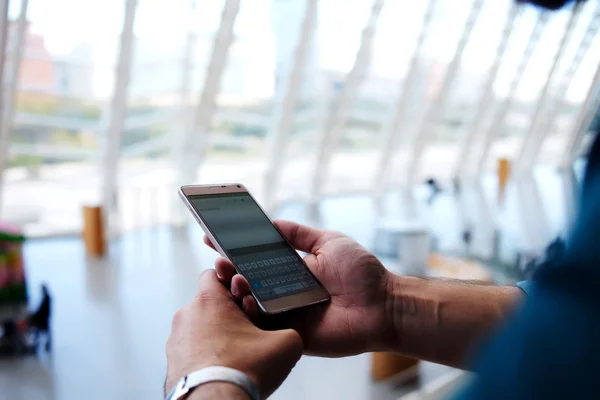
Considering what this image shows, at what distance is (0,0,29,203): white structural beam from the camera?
4773mm

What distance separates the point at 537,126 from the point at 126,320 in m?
11.6

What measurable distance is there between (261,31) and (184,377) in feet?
20.3

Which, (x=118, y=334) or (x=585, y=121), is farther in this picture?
(x=118, y=334)

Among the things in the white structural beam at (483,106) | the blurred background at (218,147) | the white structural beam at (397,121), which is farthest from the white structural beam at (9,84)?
the white structural beam at (483,106)

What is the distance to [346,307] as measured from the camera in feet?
4.36

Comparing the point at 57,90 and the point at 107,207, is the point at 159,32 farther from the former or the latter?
the point at 107,207

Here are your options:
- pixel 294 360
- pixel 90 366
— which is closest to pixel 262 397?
pixel 294 360

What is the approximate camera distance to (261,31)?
21.6 feet

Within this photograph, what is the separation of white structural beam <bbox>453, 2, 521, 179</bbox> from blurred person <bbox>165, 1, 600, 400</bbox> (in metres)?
9.61

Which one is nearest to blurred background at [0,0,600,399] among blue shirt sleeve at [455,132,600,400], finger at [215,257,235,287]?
finger at [215,257,235,287]

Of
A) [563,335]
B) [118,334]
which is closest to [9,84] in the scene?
[118,334]

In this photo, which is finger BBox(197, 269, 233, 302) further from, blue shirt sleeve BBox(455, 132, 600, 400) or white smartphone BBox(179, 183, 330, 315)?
blue shirt sleeve BBox(455, 132, 600, 400)

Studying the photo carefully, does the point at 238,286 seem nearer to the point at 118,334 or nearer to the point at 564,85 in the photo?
the point at 118,334

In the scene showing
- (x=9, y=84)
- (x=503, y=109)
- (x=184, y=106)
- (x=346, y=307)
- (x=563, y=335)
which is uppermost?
(x=563, y=335)
